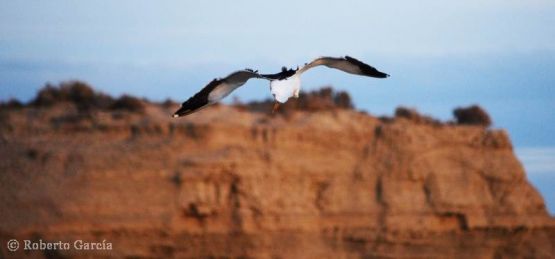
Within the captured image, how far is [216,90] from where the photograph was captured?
12977 millimetres

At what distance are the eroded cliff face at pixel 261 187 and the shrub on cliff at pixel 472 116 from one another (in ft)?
4.22

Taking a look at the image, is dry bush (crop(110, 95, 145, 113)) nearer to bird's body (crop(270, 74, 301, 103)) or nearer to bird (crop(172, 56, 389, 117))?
bird (crop(172, 56, 389, 117))

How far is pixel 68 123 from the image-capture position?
3141 cm

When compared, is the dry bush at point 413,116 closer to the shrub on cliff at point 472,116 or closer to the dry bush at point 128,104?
the shrub on cliff at point 472,116

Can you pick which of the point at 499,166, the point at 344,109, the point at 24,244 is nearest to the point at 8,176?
the point at 24,244

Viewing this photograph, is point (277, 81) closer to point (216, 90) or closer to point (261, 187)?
point (216, 90)

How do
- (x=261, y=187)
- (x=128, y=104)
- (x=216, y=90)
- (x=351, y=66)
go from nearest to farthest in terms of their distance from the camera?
(x=216, y=90)
(x=351, y=66)
(x=261, y=187)
(x=128, y=104)

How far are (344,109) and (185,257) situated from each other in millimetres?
5985

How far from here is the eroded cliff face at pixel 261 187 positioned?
3030 cm

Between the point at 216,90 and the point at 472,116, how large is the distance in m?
24.8

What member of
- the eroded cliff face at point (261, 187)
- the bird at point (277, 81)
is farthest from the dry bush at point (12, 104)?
the bird at point (277, 81)

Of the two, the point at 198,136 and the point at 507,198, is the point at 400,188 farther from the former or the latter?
the point at 198,136

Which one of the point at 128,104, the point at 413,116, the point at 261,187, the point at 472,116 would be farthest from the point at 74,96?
the point at 472,116

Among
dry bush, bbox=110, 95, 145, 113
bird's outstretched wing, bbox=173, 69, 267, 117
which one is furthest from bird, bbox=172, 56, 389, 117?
dry bush, bbox=110, 95, 145, 113
